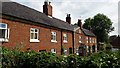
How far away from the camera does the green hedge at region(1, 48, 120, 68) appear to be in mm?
7691

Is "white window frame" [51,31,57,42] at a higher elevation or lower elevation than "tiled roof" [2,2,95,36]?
lower

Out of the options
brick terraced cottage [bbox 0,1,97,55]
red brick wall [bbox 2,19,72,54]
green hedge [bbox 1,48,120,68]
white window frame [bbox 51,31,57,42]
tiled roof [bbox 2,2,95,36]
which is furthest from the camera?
white window frame [bbox 51,31,57,42]

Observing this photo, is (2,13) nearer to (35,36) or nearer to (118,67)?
(35,36)

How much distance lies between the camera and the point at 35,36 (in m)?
21.0

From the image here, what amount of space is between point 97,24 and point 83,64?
82632 mm

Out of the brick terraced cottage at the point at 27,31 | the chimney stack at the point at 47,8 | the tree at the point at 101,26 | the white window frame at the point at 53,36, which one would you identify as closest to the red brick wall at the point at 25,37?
the brick terraced cottage at the point at 27,31

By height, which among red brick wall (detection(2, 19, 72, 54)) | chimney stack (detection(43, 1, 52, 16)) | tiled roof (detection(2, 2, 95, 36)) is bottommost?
red brick wall (detection(2, 19, 72, 54))

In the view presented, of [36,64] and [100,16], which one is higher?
[100,16]

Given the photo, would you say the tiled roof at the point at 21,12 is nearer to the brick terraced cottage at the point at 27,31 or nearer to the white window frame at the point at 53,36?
the brick terraced cottage at the point at 27,31

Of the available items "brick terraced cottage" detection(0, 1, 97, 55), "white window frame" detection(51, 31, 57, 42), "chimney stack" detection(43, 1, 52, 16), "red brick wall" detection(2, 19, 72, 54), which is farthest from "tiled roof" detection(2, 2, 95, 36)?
"chimney stack" detection(43, 1, 52, 16)

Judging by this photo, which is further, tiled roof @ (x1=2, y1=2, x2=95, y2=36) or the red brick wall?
tiled roof @ (x1=2, y1=2, x2=95, y2=36)

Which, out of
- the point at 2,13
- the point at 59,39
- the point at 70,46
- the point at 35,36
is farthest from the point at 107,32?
the point at 2,13

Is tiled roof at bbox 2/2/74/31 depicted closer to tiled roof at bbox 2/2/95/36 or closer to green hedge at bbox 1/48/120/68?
tiled roof at bbox 2/2/95/36

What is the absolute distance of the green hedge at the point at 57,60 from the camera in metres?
7.69
